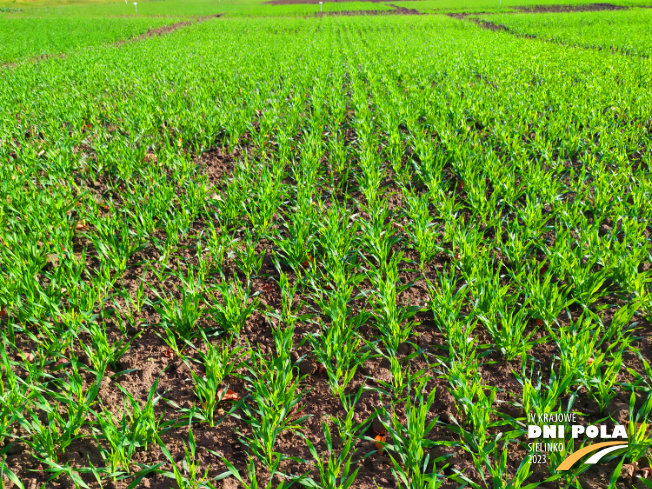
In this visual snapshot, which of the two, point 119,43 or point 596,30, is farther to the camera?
point 119,43

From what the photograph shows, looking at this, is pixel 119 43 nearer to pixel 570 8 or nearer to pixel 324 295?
pixel 324 295

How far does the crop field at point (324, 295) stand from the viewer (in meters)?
1.60

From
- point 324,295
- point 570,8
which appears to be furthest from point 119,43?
point 570,8

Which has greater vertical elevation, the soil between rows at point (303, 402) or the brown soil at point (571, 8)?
the brown soil at point (571, 8)

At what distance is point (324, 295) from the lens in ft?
8.46

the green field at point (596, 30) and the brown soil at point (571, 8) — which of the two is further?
the brown soil at point (571, 8)

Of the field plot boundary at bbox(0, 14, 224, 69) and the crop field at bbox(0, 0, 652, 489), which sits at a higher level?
the field plot boundary at bbox(0, 14, 224, 69)

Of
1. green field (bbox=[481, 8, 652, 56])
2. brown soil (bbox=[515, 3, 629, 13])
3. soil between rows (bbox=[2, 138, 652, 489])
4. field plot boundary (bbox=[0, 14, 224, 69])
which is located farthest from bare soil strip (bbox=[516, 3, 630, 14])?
soil between rows (bbox=[2, 138, 652, 489])

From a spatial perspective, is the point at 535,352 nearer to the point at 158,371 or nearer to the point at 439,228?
the point at 439,228

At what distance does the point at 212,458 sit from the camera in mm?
1646

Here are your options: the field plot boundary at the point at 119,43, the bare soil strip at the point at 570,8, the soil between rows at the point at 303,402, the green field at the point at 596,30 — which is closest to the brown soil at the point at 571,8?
the bare soil strip at the point at 570,8

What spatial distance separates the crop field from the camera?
1.60 meters

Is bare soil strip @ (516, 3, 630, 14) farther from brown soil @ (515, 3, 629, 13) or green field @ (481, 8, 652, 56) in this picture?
green field @ (481, 8, 652, 56)

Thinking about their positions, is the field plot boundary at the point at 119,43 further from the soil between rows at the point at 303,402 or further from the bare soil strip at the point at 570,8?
the bare soil strip at the point at 570,8
